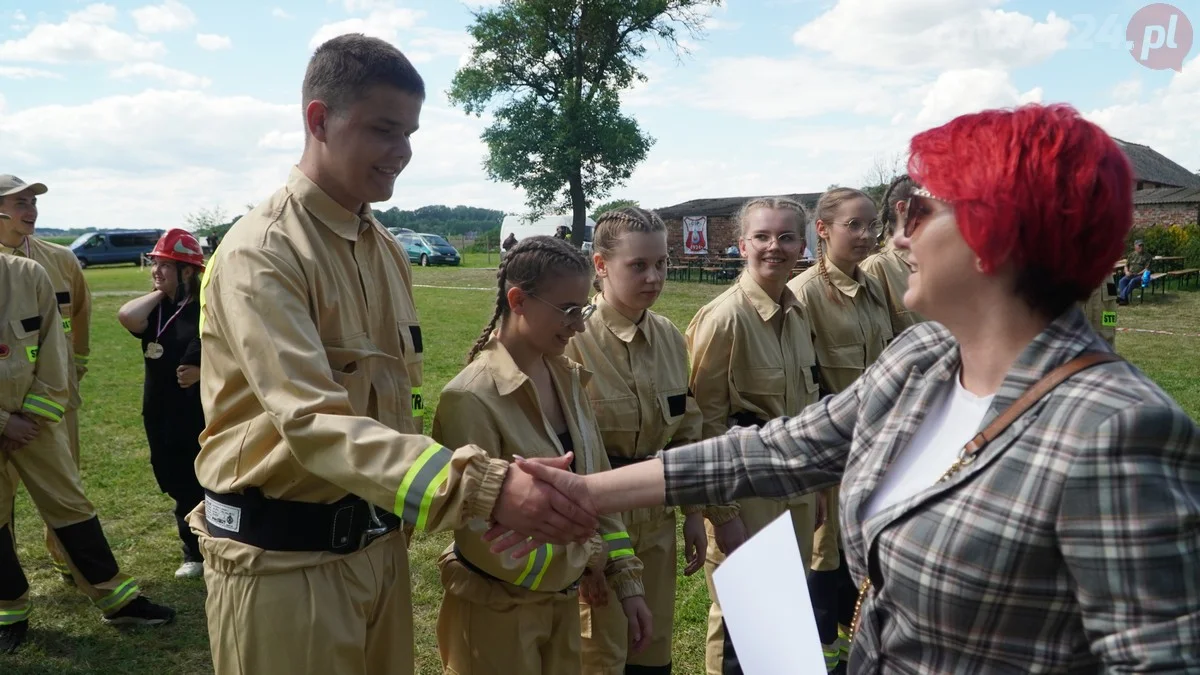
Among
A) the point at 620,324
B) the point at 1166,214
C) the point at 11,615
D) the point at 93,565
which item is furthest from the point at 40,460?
the point at 1166,214

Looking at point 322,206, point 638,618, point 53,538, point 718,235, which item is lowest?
point 53,538

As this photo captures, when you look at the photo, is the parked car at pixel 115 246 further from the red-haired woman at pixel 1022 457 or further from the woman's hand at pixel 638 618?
the red-haired woman at pixel 1022 457

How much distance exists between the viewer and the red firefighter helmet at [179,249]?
228 inches

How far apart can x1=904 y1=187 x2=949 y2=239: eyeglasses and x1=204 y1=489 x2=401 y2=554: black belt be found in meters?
1.68

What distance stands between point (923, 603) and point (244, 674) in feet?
6.16

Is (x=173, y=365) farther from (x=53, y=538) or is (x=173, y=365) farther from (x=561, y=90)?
(x=561, y=90)

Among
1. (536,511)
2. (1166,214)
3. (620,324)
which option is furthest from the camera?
(1166,214)

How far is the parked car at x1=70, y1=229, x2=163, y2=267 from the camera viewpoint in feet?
132

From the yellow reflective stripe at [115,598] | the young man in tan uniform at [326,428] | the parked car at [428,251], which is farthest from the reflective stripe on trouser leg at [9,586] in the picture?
the parked car at [428,251]

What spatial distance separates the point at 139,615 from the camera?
510 centimetres

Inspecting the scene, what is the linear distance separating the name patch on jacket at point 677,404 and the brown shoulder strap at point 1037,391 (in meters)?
2.22

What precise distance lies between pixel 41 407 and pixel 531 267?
3374 mm

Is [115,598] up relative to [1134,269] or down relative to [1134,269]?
down

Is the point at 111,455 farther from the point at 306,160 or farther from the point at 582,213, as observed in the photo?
the point at 582,213
